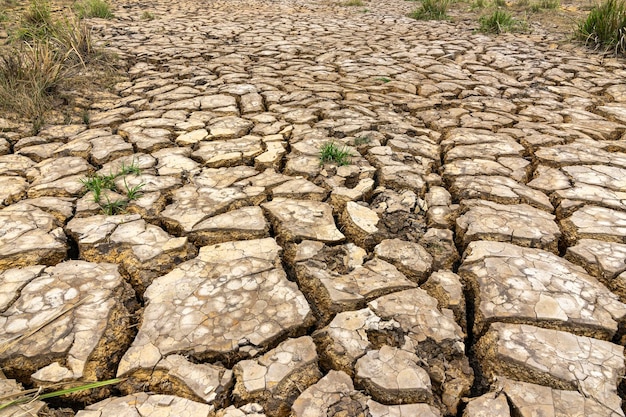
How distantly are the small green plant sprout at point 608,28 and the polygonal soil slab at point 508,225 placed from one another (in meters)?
4.00

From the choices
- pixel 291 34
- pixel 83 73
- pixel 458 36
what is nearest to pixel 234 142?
pixel 83 73

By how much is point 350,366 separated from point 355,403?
11cm

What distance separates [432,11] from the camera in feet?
23.1

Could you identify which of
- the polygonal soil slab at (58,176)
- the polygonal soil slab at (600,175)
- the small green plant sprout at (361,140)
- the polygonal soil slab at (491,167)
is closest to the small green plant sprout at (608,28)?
the polygonal soil slab at (600,175)

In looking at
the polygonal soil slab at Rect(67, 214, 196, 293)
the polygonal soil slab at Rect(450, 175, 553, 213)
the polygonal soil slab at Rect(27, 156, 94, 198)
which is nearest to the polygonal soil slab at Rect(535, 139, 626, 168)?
the polygonal soil slab at Rect(450, 175, 553, 213)

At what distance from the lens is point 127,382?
1115mm

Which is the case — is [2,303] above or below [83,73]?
below

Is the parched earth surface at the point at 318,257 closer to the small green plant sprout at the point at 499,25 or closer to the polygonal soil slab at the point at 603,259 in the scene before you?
the polygonal soil slab at the point at 603,259

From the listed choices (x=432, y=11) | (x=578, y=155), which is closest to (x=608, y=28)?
(x=432, y=11)

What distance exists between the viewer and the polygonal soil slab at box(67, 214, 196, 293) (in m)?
1.49

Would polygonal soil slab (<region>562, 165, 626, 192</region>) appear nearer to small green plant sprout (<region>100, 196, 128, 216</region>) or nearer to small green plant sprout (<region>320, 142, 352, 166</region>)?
small green plant sprout (<region>320, 142, 352, 166</region>)

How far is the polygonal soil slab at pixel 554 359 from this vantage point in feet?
3.58

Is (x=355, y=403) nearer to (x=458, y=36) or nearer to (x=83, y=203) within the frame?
(x=83, y=203)

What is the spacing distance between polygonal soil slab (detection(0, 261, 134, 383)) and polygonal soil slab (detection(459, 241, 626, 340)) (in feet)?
3.69
